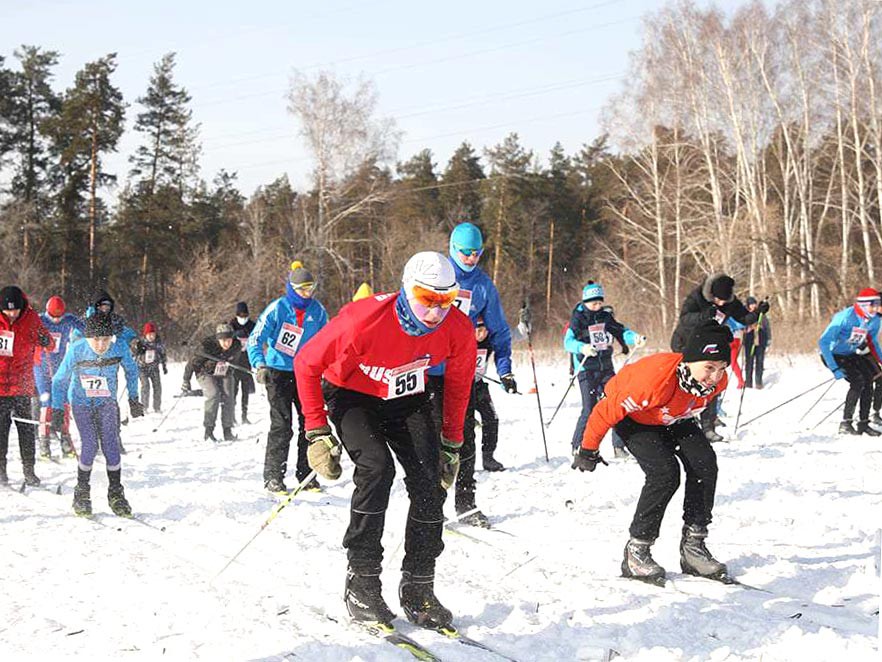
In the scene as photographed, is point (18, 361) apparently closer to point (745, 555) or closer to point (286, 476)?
point (286, 476)

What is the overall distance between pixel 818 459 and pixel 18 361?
8025mm

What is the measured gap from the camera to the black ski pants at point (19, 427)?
→ 830 centimetres

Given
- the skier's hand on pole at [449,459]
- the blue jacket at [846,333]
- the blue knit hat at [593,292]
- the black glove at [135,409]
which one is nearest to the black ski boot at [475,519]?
the skier's hand on pole at [449,459]

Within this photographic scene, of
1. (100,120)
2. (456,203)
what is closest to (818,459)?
(100,120)

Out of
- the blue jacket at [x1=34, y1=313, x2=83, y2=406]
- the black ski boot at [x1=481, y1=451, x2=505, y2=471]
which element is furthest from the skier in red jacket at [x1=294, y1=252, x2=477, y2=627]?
the blue jacket at [x1=34, y1=313, x2=83, y2=406]

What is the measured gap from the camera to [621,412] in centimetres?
498

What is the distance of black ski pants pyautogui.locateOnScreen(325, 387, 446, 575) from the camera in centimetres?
427

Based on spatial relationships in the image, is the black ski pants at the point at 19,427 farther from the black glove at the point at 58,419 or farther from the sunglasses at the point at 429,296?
the sunglasses at the point at 429,296

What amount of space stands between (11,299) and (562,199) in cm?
4428

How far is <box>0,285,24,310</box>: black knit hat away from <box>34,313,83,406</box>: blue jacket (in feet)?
6.55

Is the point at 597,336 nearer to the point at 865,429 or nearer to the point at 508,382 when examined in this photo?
the point at 508,382

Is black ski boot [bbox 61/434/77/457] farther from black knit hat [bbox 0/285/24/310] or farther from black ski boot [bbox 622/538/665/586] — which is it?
black ski boot [bbox 622/538/665/586]

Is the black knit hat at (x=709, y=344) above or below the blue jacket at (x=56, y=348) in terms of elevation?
above

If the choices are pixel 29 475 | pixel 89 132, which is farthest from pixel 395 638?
pixel 89 132
